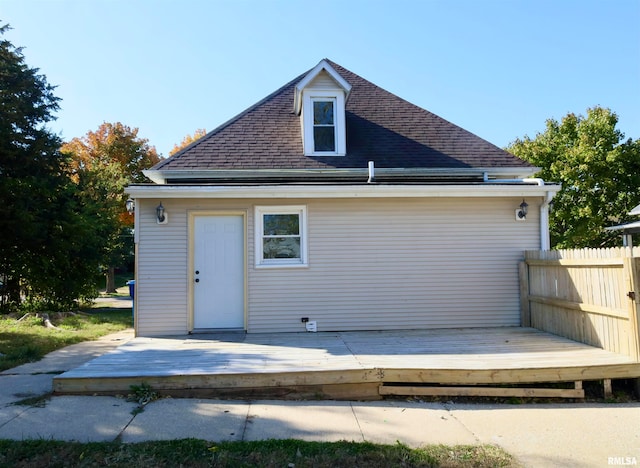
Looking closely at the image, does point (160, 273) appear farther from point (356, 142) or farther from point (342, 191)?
point (356, 142)

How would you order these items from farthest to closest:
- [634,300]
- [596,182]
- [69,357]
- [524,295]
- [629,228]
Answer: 1. [596,182]
2. [629,228]
3. [524,295]
4. [69,357]
5. [634,300]

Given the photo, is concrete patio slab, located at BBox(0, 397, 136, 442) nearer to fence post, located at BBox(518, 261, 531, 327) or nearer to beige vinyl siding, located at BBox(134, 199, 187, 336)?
beige vinyl siding, located at BBox(134, 199, 187, 336)

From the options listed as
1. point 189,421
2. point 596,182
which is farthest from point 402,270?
point 596,182

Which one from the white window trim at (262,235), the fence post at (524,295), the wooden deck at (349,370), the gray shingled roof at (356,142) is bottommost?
the wooden deck at (349,370)

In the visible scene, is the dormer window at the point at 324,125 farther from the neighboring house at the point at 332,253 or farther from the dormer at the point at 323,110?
the neighboring house at the point at 332,253

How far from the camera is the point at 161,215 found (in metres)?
7.30

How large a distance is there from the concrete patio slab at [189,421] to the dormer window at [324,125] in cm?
658

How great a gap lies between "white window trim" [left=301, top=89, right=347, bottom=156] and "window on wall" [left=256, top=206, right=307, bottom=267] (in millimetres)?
2389

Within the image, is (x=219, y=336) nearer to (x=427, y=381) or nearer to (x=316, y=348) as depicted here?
(x=316, y=348)

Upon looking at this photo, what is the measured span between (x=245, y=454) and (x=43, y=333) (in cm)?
798

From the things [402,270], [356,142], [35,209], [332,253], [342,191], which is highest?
[356,142]

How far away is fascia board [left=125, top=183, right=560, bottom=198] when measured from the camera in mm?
7195

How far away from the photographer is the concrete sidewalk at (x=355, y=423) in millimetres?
3695

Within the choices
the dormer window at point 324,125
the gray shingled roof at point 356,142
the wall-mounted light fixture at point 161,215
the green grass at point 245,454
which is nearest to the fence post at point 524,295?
the gray shingled roof at point 356,142
